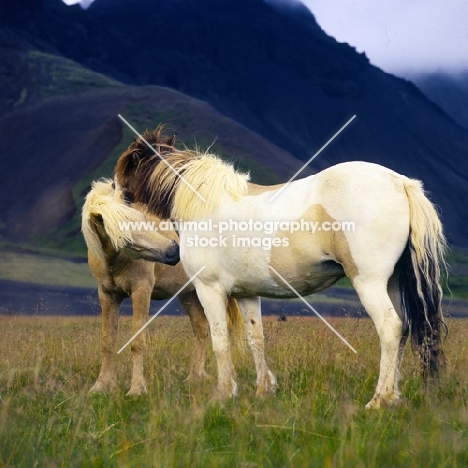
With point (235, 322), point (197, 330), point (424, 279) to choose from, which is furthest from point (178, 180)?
point (197, 330)

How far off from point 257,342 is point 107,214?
2.18 metres

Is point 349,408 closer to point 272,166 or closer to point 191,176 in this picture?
point 191,176

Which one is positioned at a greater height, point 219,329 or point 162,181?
point 162,181

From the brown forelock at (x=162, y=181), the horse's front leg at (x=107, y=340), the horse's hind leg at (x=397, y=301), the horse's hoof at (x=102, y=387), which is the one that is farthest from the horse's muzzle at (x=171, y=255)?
the horse's hind leg at (x=397, y=301)

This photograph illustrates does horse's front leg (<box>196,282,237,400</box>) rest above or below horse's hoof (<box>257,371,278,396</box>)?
above

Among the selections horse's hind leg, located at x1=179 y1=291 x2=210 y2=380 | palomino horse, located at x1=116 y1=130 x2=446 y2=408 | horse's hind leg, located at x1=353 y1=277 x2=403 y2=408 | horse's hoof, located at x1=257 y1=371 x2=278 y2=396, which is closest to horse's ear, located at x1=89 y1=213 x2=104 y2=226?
palomino horse, located at x1=116 y1=130 x2=446 y2=408

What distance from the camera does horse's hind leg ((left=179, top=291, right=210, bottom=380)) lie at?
8.80 meters

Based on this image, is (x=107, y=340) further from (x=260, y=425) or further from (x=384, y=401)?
(x=260, y=425)

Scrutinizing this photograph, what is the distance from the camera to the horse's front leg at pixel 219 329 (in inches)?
261

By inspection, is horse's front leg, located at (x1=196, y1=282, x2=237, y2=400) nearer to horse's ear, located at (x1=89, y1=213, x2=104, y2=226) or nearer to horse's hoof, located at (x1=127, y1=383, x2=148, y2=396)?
horse's hoof, located at (x1=127, y1=383, x2=148, y2=396)

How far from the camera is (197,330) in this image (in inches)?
370

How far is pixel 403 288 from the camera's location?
6117 mm

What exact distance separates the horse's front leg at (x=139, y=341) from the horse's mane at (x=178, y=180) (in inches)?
47.8

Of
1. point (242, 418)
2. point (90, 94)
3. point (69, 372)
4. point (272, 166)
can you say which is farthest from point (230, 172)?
point (90, 94)
